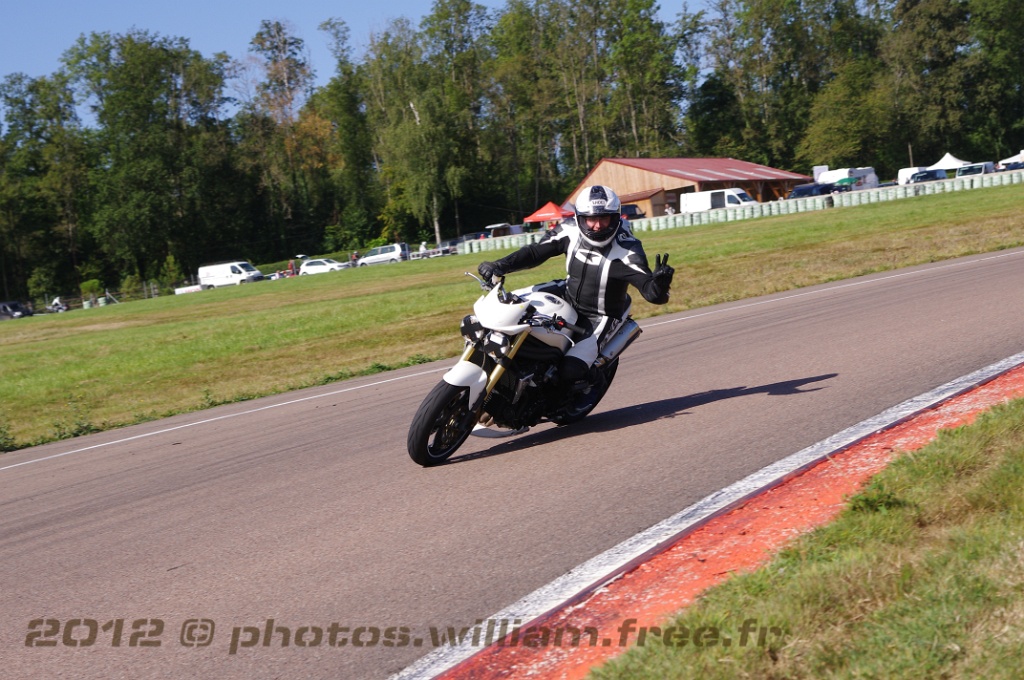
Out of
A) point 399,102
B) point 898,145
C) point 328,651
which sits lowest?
point 328,651

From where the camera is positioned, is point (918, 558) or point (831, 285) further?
point (831, 285)

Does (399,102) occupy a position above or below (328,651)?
above

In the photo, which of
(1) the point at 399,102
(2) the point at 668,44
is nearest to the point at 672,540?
(1) the point at 399,102

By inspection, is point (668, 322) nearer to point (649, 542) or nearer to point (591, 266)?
point (591, 266)

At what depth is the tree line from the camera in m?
81.9

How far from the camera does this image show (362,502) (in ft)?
21.4

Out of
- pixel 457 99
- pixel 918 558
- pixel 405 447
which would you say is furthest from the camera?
pixel 457 99

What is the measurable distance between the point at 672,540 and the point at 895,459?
4.60 ft

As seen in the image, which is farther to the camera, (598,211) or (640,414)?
(640,414)

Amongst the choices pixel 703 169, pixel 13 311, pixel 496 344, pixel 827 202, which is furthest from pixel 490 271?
pixel 703 169

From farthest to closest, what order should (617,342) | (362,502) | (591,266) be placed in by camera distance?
(617,342) → (591,266) → (362,502)

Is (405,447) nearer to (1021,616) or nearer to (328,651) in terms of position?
(328,651)

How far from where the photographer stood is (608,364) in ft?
27.0

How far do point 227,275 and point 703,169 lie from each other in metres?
33.0
